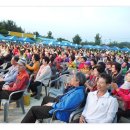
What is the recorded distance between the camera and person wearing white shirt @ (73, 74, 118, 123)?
4.72m

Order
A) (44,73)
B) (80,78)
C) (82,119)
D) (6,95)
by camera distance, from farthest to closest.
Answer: (44,73)
(6,95)
(80,78)
(82,119)

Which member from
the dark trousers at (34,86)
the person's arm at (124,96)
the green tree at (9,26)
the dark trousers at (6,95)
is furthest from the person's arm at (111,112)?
the green tree at (9,26)

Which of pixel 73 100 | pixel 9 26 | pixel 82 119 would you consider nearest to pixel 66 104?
pixel 73 100

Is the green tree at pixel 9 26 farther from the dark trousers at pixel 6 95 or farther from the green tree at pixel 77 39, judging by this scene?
the dark trousers at pixel 6 95

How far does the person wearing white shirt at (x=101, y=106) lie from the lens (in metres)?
4.72

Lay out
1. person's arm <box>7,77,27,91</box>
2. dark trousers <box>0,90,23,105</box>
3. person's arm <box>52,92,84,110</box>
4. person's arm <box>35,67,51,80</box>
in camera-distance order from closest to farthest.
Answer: person's arm <box>52,92,84,110</box>
dark trousers <box>0,90,23,105</box>
person's arm <box>7,77,27,91</box>
person's arm <box>35,67,51,80</box>

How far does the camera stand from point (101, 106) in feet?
15.7

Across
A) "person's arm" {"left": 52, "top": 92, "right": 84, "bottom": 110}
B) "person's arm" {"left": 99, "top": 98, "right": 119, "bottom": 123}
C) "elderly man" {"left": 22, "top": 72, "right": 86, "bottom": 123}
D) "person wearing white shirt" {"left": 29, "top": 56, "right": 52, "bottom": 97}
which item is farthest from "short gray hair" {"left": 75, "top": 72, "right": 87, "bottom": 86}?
"person wearing white shirt" {"left": 29, "top": 56, "right": 52, "bottom": 97}

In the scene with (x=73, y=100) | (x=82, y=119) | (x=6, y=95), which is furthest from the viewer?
(x=6, y=95)

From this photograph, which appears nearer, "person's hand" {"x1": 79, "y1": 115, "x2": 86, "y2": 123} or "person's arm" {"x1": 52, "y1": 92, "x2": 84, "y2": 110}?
"person's hand" {"x1": 79, "y1": 115, "x2": 86, "y2": 123}

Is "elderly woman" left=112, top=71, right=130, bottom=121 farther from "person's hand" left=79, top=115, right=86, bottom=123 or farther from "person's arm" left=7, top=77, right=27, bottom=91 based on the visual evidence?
"person's arm" left=7, top=77, right=27, bottom=91

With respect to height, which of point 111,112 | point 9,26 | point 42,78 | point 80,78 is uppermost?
point 9,26

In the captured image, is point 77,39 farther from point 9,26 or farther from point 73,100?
point 73,100
